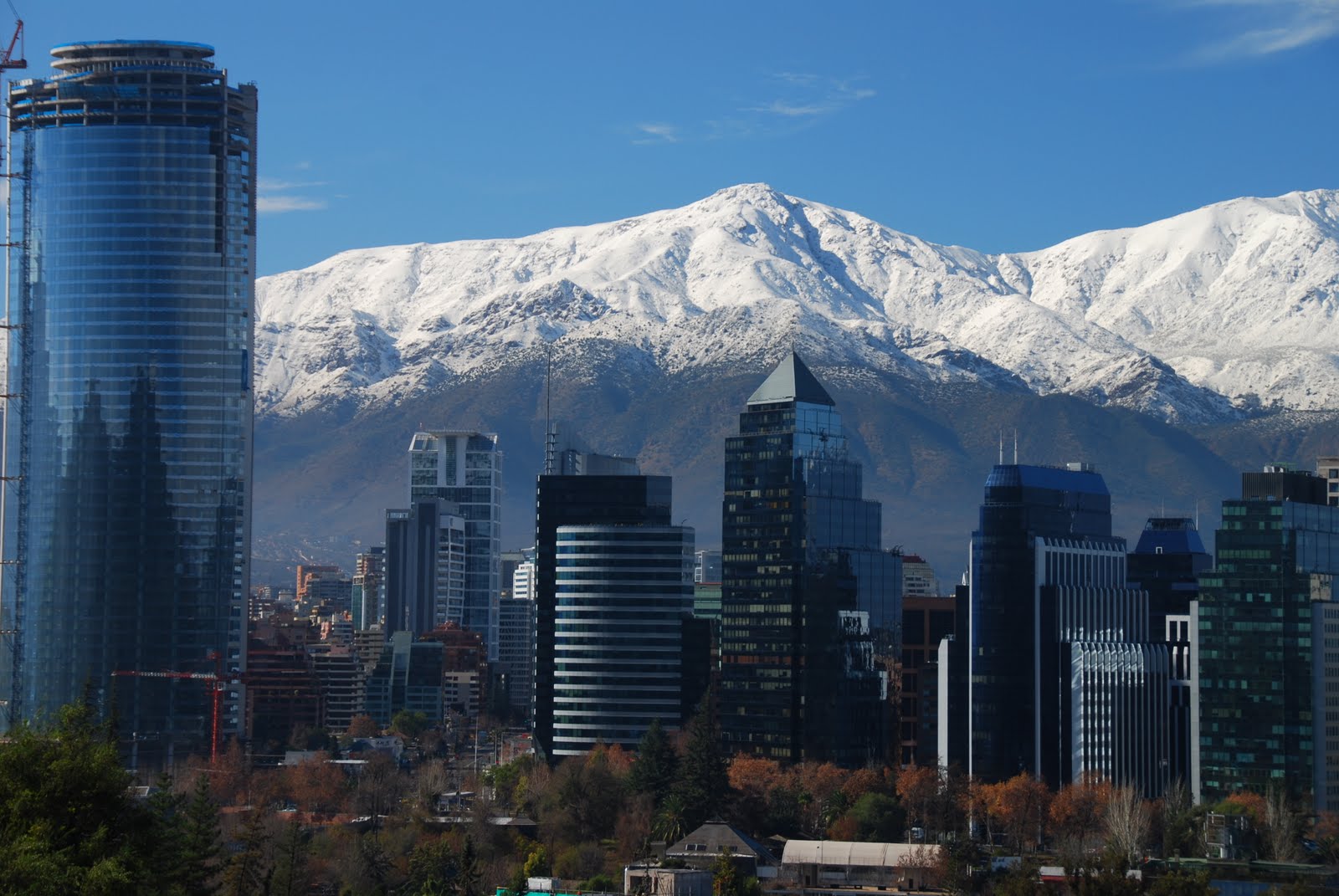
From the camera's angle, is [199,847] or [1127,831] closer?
[199,847]

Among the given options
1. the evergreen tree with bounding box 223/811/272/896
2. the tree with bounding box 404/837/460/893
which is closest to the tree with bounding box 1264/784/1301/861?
the tree with bounding box 404/837/460/893

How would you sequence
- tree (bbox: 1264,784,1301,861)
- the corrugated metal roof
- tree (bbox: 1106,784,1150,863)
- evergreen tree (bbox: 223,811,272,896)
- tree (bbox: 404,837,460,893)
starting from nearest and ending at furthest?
1. evergreen tree (bbox: 223,811,272,896)
2. tree (bbox: 404,837,460,893)
3. the corrugated metal roof
4. tree (bbox: 1106,784,1150,863)
5. tree (bbox: 1264,784,1301,861)

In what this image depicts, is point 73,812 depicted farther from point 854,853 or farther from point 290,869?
point 854,853

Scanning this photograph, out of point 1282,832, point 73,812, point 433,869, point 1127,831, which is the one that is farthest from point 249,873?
point 1282,832

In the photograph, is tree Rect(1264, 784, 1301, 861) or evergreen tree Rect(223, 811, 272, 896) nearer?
evergreen tree Rect(223, 811, 272, 896)

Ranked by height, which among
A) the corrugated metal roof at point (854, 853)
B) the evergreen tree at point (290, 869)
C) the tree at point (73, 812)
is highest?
the tree at point (73, 812)

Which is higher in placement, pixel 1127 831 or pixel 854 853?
pixel 1127 831

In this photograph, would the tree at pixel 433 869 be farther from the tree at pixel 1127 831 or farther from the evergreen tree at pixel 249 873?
the tree at pixel 1127 831

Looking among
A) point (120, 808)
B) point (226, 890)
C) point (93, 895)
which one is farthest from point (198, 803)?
point (93, 895)

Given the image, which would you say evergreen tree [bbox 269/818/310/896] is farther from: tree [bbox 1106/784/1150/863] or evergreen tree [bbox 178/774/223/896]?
tree [bbox 1106/784/1150/863]

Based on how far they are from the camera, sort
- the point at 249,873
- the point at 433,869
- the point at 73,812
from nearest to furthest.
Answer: the point at 73,812 → the point at 249,873 → the point at 433,869

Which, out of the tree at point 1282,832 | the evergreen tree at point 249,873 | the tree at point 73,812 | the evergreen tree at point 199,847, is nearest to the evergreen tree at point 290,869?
the evergreen tree at point 249,873

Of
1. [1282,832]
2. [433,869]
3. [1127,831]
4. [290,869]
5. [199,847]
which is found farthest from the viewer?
[1127,831]

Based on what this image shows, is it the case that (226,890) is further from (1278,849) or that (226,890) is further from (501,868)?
(1278,849)
